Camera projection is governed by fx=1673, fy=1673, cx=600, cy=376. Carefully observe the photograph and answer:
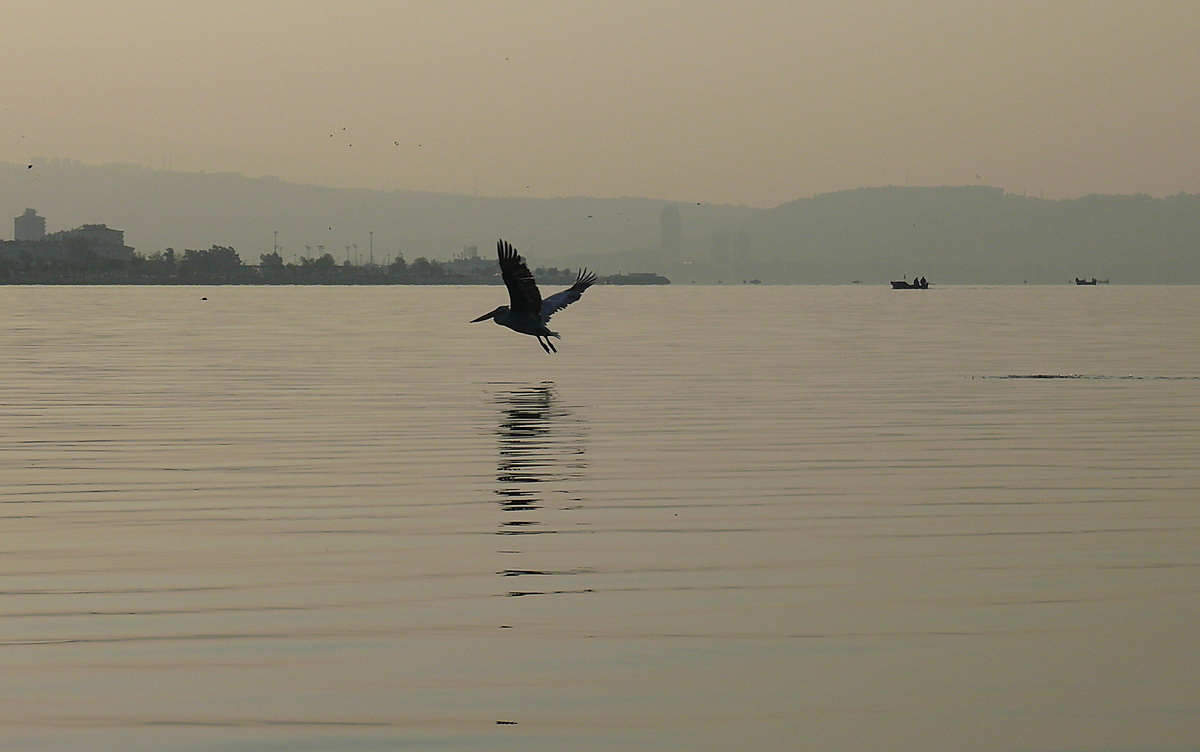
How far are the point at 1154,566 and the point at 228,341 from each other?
186 ft

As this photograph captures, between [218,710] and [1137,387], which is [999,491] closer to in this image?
[218,710]

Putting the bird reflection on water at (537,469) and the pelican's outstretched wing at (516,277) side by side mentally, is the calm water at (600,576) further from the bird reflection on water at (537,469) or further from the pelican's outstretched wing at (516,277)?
the pelican's outstretched wing at (516,277)

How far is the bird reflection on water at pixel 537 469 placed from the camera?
1683 centimetres

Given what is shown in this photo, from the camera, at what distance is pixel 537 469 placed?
72.8 feet

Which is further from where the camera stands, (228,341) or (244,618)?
(228,341)

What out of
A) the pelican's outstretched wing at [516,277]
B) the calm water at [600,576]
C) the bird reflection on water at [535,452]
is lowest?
the bird reflection on water at [535,452]

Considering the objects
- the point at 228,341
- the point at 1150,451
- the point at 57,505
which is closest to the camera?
the point at 57,505

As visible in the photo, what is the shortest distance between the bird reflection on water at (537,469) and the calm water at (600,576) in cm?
8

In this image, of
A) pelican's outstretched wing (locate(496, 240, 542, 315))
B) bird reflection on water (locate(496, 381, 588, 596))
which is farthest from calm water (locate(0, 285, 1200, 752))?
pelican's outstretched wing (locate(496, 240, 542, 315))

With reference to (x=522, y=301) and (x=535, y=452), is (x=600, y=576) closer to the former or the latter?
(x=535, y=452)

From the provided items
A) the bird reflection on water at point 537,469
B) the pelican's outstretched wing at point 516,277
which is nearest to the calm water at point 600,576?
the bird reflection on water at point 537,469

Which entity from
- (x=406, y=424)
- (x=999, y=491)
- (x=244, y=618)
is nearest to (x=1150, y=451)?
(x=999, y=491)

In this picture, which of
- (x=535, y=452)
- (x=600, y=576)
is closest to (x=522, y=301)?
(x=535, y=452)

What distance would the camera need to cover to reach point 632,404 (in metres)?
33.5
